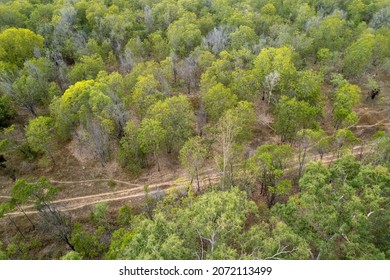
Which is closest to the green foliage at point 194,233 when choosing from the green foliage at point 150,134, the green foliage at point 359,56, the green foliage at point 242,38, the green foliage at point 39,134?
the green foliage at point 150,134

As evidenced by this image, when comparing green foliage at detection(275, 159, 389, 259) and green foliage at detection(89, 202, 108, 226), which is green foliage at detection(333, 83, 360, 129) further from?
green foliage at detection(89, 202, 108, 226)

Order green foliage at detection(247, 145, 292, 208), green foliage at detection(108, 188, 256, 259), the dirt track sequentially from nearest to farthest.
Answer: green foliage at detection(108, 188, 256, 259), green foliage at detection(247, 145, 292, 208), the dirt track

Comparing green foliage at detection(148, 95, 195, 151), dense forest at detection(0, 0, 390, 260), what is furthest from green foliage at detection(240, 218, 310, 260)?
green foliage at detection(148, 95, 195, 151)

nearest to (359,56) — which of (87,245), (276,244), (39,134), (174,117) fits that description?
(174,117)

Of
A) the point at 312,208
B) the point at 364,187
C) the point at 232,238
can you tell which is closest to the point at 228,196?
the point at 232,238

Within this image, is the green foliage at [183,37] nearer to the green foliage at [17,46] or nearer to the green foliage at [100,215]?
the green foliage at [17,46]

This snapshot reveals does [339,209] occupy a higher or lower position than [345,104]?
higher

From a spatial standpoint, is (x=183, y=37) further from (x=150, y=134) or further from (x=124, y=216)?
(x=124, y=216)
